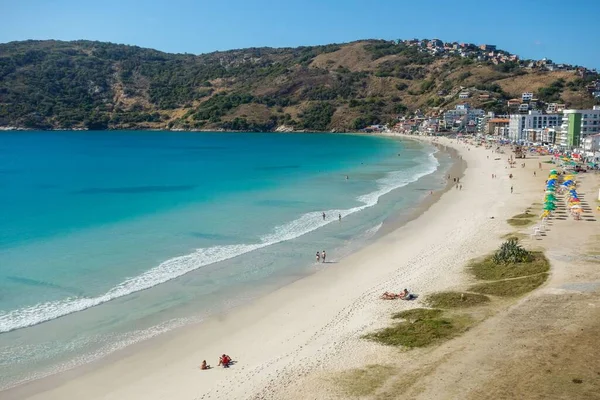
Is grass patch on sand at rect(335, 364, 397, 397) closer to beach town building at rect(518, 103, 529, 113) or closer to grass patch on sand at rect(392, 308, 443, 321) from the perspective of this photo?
grass patch on sand at rect(392, 308, 443, 321)

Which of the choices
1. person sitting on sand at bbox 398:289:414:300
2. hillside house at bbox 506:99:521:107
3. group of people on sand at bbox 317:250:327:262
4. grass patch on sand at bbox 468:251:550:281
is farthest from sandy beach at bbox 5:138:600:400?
hillside house at bbox 506:99:521:107

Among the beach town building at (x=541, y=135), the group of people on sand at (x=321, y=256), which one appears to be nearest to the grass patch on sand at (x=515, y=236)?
the group of people on sand at (x=321, y=256)

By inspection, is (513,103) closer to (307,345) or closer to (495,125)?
(495,125)

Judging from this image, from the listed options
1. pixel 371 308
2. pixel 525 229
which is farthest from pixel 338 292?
pixel 525 229

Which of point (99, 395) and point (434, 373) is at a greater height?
point (434, 373)

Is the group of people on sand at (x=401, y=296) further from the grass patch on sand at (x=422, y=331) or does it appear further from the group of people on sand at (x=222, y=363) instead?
the group of people on sand at (x=222, y=363)

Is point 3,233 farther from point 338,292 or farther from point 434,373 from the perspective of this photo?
point 434,373

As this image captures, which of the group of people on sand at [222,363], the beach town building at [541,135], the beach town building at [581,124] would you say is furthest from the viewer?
the beach town building at [541,135]
